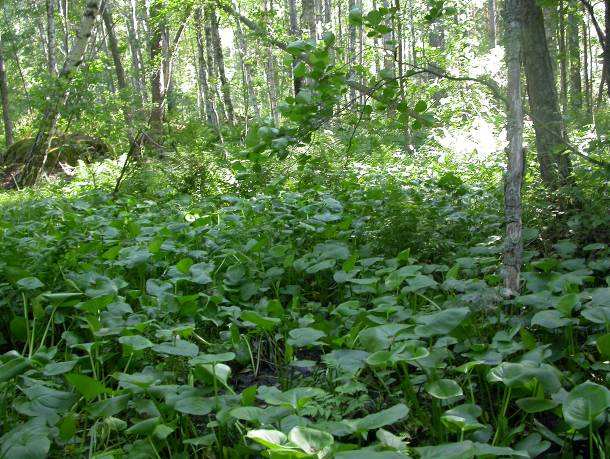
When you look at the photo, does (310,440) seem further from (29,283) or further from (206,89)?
(206,89)

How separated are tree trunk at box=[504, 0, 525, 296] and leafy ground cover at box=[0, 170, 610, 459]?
0.45ft

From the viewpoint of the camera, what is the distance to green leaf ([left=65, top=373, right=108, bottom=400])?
2100 mm

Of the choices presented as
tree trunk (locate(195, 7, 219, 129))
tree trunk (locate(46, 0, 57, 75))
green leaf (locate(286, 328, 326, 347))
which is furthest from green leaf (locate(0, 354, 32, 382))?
tree trunk (locate(46, 0, 57, 75))

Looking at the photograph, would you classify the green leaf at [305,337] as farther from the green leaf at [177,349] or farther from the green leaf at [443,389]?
the green leaf at [443,389]

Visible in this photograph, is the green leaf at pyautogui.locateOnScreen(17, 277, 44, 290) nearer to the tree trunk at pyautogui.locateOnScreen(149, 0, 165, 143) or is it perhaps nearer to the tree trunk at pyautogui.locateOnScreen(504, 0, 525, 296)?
the tree trunk at pyautogui.locateOnScreen(504, 0, 525, 296)

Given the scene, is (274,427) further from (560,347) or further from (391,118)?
(391,118)

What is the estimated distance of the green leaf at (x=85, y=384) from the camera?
2100 mm

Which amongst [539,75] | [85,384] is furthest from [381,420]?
[539,75]

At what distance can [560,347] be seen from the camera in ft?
8.11

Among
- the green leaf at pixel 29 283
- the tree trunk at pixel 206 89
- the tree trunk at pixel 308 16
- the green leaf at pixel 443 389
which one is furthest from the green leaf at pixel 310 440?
the tree trunk at pixel 206 89

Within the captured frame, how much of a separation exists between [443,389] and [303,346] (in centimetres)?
108

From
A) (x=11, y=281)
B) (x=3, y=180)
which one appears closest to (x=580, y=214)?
(x=11, y=281)

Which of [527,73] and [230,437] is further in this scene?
[527,73]

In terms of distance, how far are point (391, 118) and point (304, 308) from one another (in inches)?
63.4
